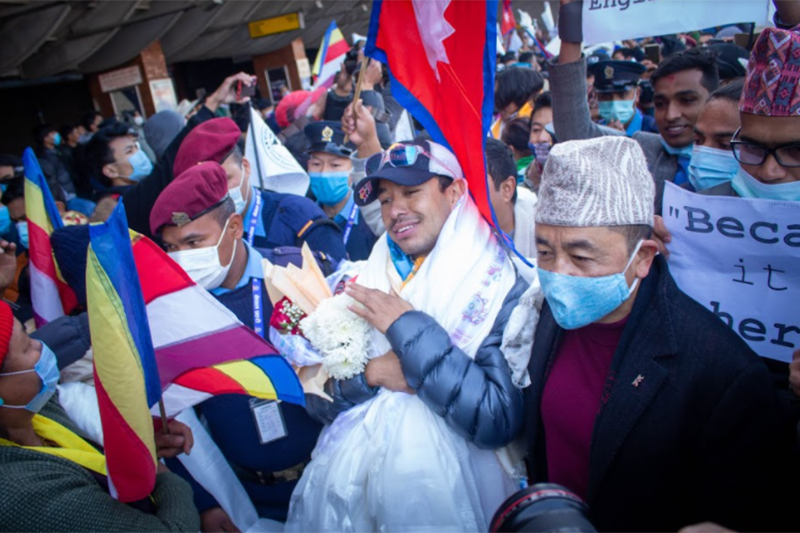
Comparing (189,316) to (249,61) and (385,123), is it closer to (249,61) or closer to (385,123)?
(385,123)

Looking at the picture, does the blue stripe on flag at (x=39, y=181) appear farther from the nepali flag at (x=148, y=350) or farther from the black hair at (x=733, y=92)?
the black hair at (x=733, y=92)

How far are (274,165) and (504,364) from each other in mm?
2950

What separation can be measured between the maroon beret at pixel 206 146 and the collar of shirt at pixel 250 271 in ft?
3.58

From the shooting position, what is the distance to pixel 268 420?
247 cm

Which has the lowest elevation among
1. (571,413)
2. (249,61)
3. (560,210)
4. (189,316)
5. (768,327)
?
(571,413)

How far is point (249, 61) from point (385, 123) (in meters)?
19.2

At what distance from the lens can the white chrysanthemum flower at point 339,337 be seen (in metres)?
2.08

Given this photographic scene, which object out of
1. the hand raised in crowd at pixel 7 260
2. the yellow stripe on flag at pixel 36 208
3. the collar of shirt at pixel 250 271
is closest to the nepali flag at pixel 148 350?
the collar of shirt at pixel 250 271

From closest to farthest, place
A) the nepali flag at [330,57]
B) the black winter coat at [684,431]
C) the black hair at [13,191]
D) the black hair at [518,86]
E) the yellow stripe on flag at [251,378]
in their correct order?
the black winter coat at [684,431]
the yellow stripe on flag at [251,378]
the black hair at [13,191]
the black hair at [518,86]
the nepali flag at [330,57]

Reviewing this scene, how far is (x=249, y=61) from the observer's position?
2220 centimetres

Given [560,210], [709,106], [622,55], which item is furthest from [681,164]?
[622,55]

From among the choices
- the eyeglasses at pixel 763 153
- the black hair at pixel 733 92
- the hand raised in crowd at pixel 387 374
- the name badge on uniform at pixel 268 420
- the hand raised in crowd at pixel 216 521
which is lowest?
the hand raised in crowd at pixel 216 521

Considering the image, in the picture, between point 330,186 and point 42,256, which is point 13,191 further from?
point 330,186

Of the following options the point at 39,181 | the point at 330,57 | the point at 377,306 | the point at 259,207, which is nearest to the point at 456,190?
the point at 377,306
